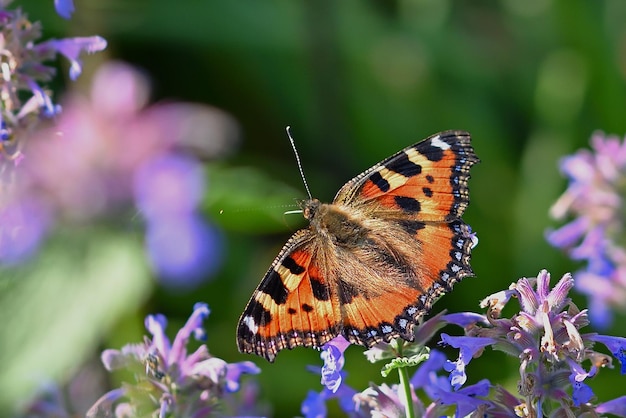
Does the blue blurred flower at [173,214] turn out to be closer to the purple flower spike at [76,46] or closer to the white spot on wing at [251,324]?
the purple flower spike at [76,46]

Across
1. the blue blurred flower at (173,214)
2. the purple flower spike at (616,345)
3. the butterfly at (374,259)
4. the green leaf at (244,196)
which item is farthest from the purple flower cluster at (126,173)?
the purple flower spike at (616,345)

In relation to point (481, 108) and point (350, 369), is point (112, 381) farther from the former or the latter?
point (481, 108)

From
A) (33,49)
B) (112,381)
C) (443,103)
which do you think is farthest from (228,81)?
(33,49)

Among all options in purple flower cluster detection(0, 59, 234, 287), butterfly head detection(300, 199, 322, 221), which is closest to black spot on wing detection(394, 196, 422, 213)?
butterfly head detection(300, 199, 322, 221)

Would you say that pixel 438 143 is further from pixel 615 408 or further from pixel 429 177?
pixel 615 408

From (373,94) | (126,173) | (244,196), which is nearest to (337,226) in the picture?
(126,173)

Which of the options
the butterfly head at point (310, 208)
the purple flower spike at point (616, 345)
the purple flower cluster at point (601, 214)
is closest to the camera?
the purple flower spike at point (616, 345)
